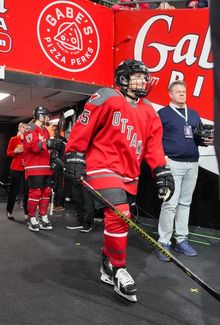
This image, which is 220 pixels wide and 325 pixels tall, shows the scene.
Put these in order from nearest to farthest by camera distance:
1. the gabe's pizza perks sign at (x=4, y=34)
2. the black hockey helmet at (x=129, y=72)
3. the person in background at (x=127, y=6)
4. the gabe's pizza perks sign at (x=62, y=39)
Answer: the black hockey helmet at (x=129, y=72)
the gabe's pizza perks sign at (x=4, y=34)
the gabe's pizza perks sign at (x=62, y=39)
the person in background at (x=127, y=6)

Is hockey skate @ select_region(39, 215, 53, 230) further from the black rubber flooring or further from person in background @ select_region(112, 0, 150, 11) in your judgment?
person in background @ select_region(112, 0, 150, 11)

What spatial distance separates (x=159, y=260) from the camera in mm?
3105

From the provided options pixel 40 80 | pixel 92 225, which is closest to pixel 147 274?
pixel 92 225

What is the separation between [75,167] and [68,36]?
2856mm

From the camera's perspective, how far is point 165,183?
7.91 ft

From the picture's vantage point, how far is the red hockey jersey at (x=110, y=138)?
2.35 metres

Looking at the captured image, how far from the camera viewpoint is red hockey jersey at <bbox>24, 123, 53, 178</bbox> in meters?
4.26

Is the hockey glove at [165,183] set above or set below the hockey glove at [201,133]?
below

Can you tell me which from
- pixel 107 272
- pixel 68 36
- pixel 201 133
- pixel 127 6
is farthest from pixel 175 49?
pixel 107 272

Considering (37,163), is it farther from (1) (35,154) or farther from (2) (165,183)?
(2) (165,183)

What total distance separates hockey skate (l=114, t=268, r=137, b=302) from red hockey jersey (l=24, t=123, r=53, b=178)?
2.31m

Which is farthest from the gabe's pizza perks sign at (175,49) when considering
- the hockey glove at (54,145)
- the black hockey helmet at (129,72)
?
the black hockey helmet at (129,72)

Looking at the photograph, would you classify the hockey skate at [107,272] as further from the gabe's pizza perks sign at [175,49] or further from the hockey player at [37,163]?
the gabe's pizza perks sign at [175,49]

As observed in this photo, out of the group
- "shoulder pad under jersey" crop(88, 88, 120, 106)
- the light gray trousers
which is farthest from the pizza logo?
"shoulder pad under jersey" crop(88, 88, 120, 106)
